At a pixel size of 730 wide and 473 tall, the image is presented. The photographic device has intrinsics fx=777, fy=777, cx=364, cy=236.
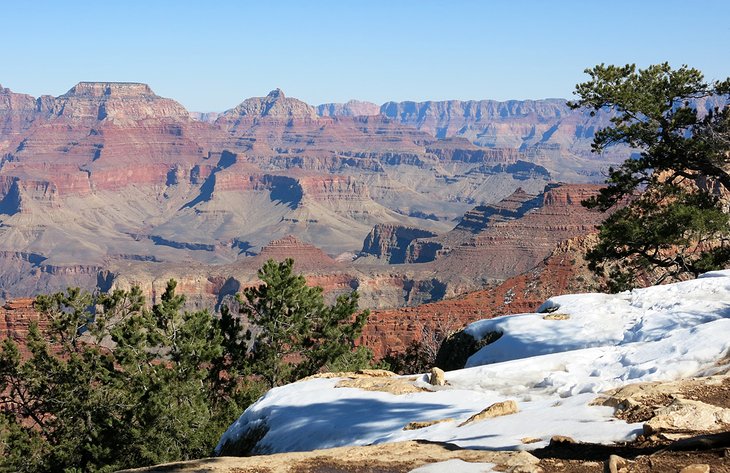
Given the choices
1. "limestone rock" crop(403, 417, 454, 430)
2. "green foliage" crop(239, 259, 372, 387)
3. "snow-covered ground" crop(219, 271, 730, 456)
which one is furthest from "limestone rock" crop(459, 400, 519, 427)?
"green foliage" crop(239, 259, 372, 387)

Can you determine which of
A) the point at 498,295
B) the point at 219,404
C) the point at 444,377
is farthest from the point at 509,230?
the point at 444,377

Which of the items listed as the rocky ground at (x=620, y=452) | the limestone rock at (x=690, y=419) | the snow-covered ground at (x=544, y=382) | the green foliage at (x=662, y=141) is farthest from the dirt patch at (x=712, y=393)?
the green foliage at (x=662, y=141)

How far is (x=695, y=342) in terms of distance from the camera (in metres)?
17.6

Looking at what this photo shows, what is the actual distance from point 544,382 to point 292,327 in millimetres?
17258

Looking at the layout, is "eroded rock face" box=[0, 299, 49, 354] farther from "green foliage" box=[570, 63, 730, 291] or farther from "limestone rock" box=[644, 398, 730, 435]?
"limestone rock" box=[644, 398, 730, 435]

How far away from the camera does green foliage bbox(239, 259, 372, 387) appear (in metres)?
33.7

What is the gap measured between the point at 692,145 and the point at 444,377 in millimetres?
12630

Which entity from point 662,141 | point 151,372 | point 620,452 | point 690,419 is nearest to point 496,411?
point 620,452

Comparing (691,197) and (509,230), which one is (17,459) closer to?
(691,197)

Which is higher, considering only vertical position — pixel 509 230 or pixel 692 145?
pixel 692 145

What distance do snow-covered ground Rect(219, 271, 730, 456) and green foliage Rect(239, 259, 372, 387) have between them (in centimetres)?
1154

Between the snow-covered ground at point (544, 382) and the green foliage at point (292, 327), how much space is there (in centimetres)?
1154

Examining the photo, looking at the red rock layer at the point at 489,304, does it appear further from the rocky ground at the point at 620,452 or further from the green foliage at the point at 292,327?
the rocky ground at the point at 620,452

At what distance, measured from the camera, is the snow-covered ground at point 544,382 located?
15.2 m
